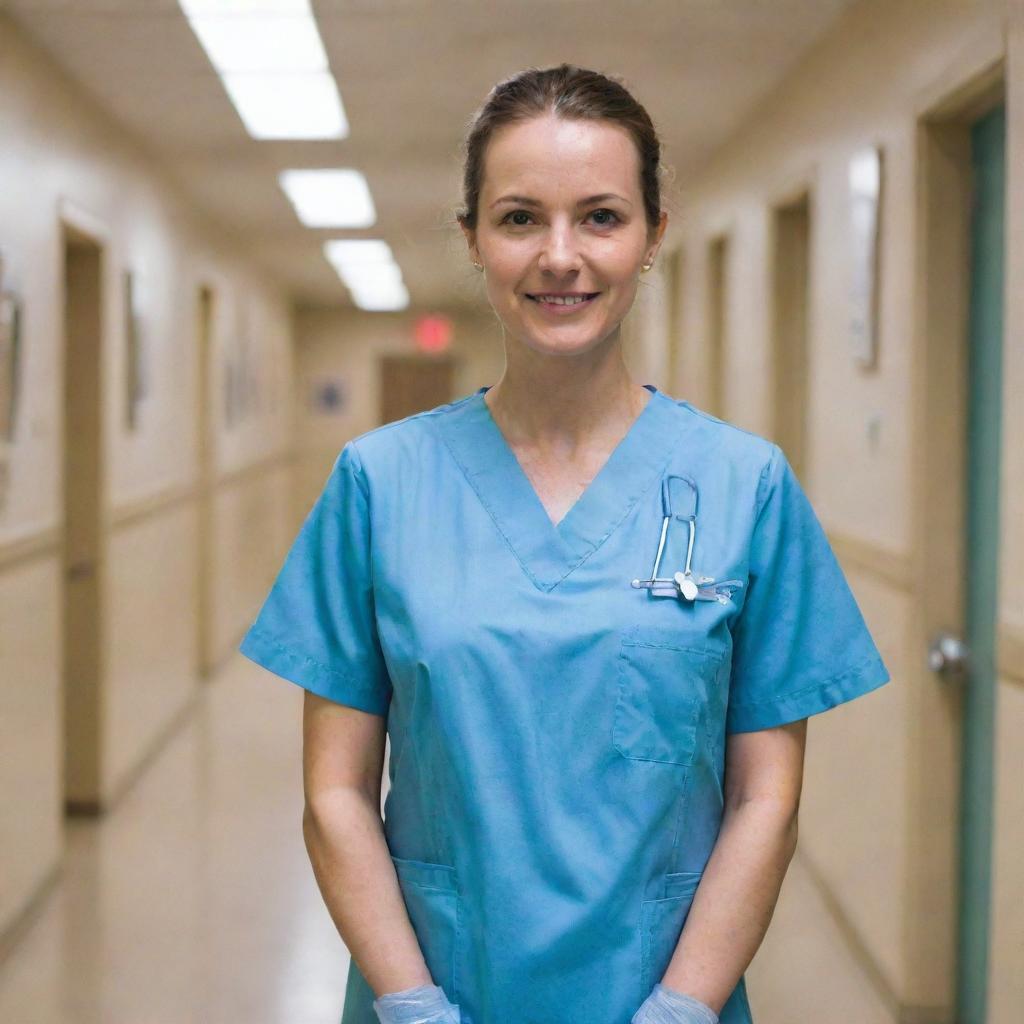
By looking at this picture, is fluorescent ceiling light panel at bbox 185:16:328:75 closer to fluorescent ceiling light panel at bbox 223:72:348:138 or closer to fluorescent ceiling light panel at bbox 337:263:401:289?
fluorescent ceiling light panel at bbox 223:72:348:138

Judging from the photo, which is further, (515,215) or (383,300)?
(383,300)

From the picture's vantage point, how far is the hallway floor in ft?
10.4

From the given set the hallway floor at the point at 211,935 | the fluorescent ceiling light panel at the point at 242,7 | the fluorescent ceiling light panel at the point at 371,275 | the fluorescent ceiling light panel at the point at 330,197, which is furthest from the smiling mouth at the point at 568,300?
the fluorescent ceiling light panel at the point at 371,275

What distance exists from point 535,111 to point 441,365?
13.1m

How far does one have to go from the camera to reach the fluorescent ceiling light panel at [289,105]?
4449 mm

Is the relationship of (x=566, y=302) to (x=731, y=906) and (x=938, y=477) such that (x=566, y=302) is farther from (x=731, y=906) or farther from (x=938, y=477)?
(x=938, y=477)

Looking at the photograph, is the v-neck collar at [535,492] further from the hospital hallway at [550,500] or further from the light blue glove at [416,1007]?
the light blue glove at [416,1007]

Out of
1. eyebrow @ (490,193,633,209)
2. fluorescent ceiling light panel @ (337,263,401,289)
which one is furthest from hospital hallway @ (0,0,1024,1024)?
fluorescent ceiling light panel @ (337,263,401,289)

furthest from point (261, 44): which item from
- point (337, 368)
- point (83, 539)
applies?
point (337, 368)

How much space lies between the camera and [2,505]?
356 centimetres

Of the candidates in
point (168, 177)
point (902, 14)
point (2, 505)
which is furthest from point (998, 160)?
point (168, 177)

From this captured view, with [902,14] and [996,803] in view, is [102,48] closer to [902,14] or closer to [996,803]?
[902,14]

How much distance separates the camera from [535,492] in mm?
1387

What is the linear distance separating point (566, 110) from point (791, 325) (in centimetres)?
359
